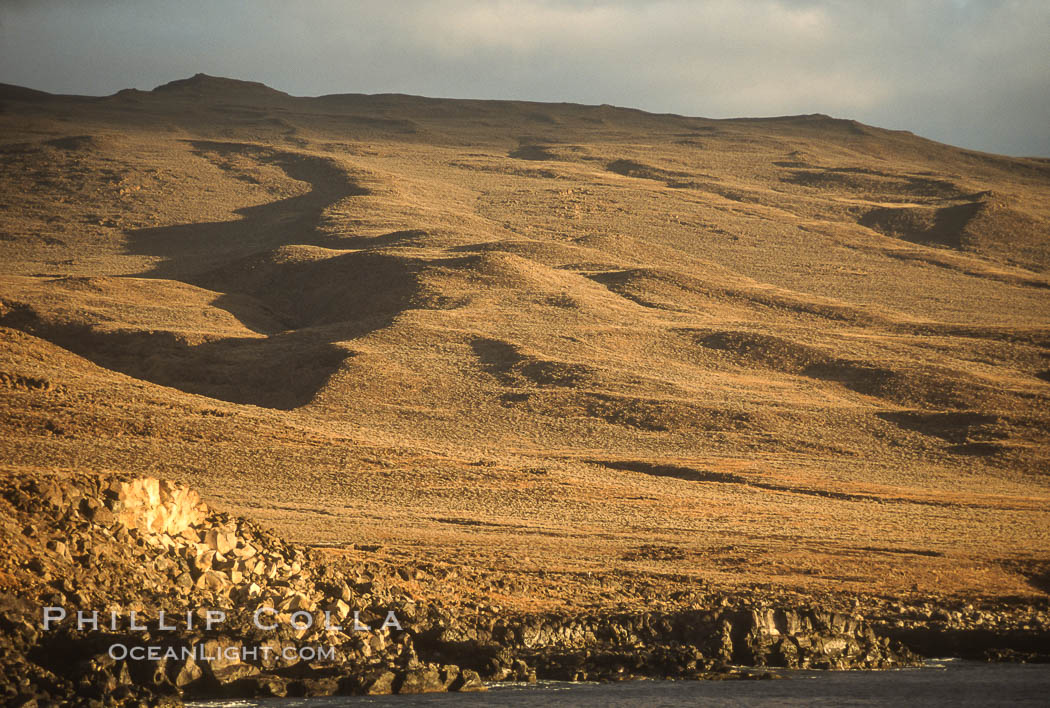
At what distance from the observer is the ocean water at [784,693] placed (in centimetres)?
1838

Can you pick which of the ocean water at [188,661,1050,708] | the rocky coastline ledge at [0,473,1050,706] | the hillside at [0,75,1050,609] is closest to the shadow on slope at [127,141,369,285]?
the hillside at [0,75,1050,609]

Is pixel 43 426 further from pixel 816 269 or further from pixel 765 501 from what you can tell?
pixel 816 269

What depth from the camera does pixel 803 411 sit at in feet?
171

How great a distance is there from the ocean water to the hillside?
459 centimetres

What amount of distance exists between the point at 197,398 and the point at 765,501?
22508mm

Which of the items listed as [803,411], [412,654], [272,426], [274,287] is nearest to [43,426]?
[272,426]

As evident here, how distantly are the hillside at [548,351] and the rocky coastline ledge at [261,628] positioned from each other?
288 cm

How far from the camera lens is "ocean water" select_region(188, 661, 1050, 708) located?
18375 mm

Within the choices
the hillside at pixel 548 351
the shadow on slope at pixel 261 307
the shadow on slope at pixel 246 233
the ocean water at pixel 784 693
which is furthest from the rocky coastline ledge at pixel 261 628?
the shadow on slope at pixel 246 233

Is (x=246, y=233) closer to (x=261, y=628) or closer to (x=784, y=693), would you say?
(x=261, y=628)

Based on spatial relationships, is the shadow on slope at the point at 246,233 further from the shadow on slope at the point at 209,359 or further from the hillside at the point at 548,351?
the shadow on slope at the point at 209,359

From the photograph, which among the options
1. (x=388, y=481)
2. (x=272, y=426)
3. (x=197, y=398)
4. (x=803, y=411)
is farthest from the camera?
(x=803, y=411)

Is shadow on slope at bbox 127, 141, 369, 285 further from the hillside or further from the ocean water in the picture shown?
the ocean water

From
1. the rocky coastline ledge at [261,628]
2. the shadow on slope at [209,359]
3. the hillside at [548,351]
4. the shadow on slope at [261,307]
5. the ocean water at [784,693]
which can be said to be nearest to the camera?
the rocky coastline ledge at [261,628]
